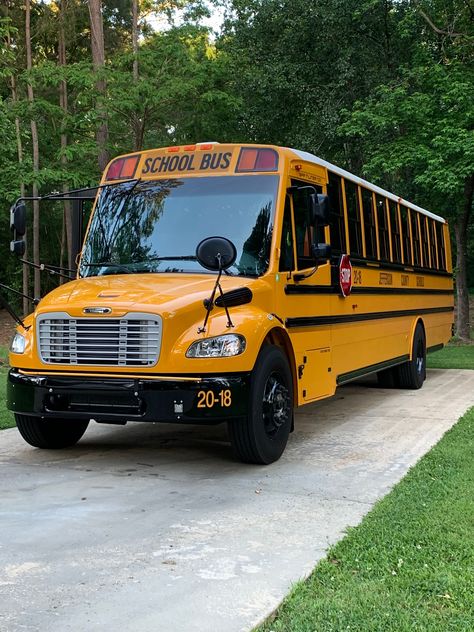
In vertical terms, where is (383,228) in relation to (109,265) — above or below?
above

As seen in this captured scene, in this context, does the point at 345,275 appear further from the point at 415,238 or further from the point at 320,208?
the point at 415,238

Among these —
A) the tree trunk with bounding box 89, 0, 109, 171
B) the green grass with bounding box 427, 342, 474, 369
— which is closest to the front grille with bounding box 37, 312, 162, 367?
the green grass with bounding box 427, 342, 474, 369

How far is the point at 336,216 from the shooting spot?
7719mm

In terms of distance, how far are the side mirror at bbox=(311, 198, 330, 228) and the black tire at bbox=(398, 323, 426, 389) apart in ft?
16.7

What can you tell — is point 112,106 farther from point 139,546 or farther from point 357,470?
point 139,546

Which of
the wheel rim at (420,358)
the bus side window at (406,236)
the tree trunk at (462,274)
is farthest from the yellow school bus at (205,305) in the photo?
the tree trunk at (462,274)

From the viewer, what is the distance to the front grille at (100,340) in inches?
212

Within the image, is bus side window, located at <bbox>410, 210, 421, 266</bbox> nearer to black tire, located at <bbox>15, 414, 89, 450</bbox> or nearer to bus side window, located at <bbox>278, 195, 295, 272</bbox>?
bus side window, located at <bbox>278, 195, 295, 272</bbox>

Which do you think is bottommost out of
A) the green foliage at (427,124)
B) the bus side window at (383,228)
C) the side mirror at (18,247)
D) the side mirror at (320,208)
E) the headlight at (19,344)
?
the headlight at (19,344)

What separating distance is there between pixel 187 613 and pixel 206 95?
1514 cm

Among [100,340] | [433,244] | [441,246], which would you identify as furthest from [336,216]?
[441,246]

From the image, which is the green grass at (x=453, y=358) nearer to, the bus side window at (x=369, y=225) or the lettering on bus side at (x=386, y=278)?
the lettering on bus side at (x=386, y=278)

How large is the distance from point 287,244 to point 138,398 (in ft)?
6.80

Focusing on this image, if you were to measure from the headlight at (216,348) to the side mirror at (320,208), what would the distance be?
60.7 inches
